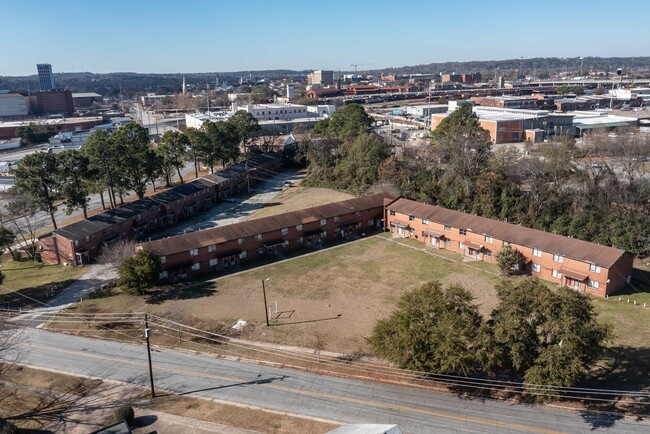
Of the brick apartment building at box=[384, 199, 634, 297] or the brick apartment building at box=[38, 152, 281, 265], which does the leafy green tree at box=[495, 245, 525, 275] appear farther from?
the brick apartment building at box=[38, 152, 281, 265]

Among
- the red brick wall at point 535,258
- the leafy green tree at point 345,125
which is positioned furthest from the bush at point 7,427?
the leafy green tree at point 345,125

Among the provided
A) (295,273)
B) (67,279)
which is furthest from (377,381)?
(67,279)

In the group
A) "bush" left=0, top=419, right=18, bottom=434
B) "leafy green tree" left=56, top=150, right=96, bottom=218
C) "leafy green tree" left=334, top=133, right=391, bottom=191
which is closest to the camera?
"bush" left=0, top=419, right=18, bottom=434

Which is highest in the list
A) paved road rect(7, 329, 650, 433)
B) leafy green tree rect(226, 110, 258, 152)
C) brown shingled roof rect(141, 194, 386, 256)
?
leafy green tree rect(226, 110, 258, 152)

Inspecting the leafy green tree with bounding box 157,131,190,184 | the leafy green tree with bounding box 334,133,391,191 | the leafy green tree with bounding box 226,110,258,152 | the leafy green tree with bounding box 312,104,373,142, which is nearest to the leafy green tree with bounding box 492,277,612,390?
the leafy green tree with bounding box 334,133,391,191

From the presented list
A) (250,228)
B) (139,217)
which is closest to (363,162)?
(250,228)

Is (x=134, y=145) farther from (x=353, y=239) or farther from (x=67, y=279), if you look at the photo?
(x=353, y=239)

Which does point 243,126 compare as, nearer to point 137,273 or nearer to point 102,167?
point 102,167
